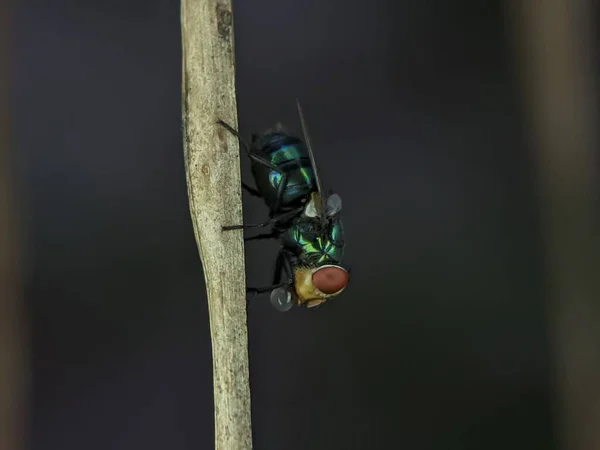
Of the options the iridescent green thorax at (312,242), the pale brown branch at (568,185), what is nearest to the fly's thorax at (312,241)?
the iridescent green thorax at (312,242)

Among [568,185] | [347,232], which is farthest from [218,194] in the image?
[568,185]

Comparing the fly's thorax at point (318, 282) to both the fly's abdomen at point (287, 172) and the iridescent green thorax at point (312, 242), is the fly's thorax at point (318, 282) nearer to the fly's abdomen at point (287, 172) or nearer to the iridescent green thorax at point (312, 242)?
the iridescent green thorax at point (312, 242)

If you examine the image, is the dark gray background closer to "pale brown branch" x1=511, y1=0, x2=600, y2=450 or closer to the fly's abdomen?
"pale brown branch" x1=511, y1=0, x2=600, y2=450

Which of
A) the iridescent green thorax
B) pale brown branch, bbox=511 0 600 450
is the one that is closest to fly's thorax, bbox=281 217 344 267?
the iridescent green thorax

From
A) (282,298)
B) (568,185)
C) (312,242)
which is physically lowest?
(282,298)

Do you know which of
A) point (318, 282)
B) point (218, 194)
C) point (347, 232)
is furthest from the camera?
point (347, 232)

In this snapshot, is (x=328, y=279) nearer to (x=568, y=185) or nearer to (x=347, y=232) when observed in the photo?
(x=347, y=232)
